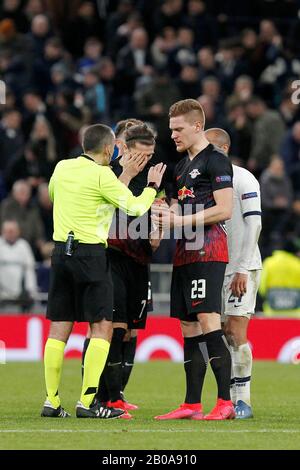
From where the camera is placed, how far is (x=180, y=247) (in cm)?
959

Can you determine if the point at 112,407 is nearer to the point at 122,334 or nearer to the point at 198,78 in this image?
the point at 122,334

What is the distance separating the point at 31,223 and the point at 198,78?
13.1ft

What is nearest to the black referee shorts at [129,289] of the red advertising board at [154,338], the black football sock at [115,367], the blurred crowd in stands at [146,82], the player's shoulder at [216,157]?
the black football sock at [115,367]

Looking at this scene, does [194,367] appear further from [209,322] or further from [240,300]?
[240,300]

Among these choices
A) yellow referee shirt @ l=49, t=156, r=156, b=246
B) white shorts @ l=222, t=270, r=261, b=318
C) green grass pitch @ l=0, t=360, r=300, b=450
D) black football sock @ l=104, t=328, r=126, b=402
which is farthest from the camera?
black football sock @ l=104, t=328, r=126, b=402

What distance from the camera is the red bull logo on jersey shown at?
9.55 metres

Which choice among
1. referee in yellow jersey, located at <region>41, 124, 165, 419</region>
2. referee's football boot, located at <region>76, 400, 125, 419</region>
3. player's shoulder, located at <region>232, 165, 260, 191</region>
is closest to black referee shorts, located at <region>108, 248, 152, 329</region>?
referee in yellow jersey, located at <region>41, 124, 165, 419</region>

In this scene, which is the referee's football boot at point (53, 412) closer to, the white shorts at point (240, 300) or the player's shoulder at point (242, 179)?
the white shorts at point (240, 300)

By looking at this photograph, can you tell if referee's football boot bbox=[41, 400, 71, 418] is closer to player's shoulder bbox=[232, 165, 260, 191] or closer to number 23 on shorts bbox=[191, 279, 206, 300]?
number 23 on shorts bbox=[191, 279, 206, 300]

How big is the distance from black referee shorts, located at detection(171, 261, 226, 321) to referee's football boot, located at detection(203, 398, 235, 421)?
69 centimetres

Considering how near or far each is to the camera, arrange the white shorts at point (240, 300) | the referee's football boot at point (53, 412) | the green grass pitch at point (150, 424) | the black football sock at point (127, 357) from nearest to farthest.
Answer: the green grass pitch at point (150, 424) < the referee's football boot at point (53, 412) < the white shorts at point (240, 300) < the black football sock at point (127, 357)

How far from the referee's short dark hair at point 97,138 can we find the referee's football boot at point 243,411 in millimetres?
2259

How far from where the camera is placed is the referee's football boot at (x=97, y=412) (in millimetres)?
9398

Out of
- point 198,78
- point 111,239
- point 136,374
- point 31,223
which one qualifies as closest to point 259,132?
point 198,78
